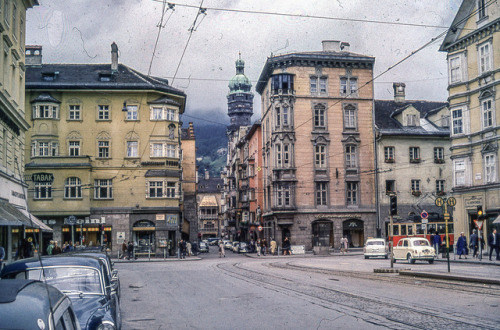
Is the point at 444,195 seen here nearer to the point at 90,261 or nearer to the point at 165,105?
the point at 165,105

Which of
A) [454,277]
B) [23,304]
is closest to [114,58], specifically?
[454,277]

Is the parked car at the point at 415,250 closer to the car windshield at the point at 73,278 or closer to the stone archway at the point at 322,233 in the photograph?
the stone archway at the point at 322,233

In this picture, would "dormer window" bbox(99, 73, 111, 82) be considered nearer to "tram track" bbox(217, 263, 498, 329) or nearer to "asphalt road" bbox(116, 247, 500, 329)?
"asphalt road" bbox(116, 247, 500, 329)

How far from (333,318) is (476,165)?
31696 mm

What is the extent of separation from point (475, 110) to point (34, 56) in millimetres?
40387

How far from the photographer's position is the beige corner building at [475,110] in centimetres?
3828

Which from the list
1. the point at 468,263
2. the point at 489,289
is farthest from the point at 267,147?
the point at 489,289

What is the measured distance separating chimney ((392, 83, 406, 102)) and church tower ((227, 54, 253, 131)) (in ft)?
407

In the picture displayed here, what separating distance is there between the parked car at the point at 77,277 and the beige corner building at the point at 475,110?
110 feet

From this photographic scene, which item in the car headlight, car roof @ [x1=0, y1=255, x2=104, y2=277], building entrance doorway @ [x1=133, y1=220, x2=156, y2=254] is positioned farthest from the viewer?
building entrance doorway @ [x1=133, y1=220, x2=156, y2=254]

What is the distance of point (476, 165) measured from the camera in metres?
40.4

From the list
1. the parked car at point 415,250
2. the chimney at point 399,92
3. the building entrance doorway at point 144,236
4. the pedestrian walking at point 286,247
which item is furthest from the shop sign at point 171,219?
the chimney at point 399,92

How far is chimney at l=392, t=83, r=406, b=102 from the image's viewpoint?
222 feet

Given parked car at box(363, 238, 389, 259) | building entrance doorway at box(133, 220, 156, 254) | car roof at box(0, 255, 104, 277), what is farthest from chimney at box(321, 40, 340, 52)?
car roof at box(0, 255, 104, 277)
